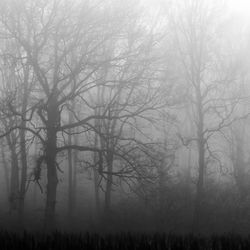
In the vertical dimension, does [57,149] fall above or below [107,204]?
above

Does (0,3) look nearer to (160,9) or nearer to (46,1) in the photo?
(46,1)

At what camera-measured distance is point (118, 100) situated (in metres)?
24.5

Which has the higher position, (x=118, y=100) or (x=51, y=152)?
(x=118, y=100)

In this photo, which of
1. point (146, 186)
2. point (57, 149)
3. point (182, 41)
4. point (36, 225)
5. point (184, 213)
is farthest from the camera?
point (182, 41)

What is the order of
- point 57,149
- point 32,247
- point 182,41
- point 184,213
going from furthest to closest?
point 182,41, point 184,213, point 57,149, point 32,247

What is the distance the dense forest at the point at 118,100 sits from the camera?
18.5 m

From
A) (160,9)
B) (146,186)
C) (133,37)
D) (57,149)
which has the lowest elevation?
(146,186)

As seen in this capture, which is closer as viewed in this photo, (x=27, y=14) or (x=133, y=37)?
(x=27, y=14)

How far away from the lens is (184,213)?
23.8 m

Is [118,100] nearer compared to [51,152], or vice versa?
[51,152]

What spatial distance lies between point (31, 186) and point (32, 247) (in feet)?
87.4

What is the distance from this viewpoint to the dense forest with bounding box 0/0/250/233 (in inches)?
727

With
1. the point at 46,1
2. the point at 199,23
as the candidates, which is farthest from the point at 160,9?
the point at 46,1

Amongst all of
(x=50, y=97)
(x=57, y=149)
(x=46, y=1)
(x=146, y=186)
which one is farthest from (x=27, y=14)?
(x=146, y=186)
